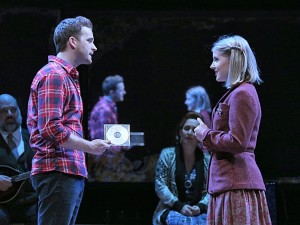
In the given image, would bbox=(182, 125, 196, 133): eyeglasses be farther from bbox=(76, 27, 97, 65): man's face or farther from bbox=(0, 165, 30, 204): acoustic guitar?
bbox=(76, 27, 97, 65): man's face

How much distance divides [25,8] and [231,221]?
369 cm

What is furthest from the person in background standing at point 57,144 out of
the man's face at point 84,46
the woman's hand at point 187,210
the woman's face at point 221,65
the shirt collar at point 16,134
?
the shirt collar at point 16,134

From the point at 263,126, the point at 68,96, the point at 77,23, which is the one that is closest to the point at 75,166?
the point at 68,96

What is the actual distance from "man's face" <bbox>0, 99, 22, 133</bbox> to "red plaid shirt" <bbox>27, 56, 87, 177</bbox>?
2295mm

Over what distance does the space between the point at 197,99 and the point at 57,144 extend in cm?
318

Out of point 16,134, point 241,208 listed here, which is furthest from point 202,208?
point 241,208

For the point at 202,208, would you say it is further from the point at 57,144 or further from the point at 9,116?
the point at 57,144

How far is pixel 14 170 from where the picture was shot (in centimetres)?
438

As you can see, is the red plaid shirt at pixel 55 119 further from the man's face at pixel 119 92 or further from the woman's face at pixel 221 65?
the man's face at pixel 119 92

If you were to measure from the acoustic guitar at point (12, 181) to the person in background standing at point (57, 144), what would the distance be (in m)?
1.87

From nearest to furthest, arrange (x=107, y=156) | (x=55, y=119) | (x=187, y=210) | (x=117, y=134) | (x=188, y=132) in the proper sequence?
(x=55, y=119), (x=117, y=134), (x=187, y=210), (x=188, y=132), (x=107, y=156)

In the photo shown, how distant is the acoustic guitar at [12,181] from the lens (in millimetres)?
4277

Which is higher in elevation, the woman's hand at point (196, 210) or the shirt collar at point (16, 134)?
the shirt collar at point (16, 134)

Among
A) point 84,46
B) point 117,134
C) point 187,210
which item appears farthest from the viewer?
point 187,210
